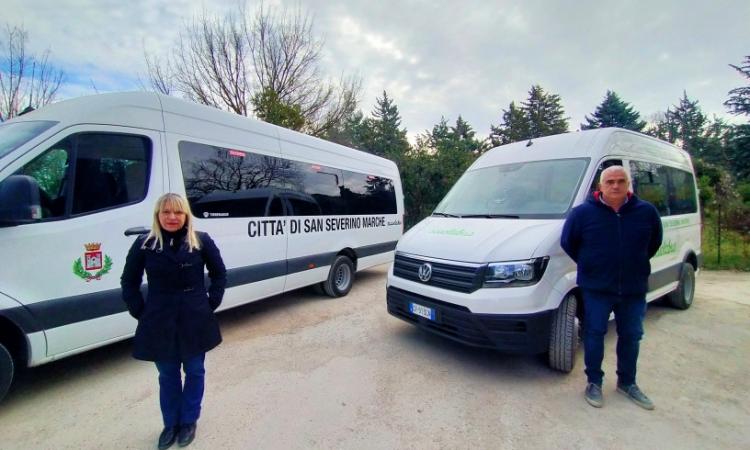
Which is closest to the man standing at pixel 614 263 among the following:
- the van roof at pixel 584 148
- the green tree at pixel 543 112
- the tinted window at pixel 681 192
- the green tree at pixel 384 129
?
the van roof at pixel 584 148

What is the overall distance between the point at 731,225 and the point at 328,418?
11402mm

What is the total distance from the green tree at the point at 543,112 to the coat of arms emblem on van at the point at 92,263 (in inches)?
1429

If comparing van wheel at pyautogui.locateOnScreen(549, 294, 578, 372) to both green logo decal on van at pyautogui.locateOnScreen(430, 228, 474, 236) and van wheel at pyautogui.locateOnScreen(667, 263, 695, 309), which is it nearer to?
green logo decal on van at pyautogui.locateOnScreen(430, 228, 474, 236)

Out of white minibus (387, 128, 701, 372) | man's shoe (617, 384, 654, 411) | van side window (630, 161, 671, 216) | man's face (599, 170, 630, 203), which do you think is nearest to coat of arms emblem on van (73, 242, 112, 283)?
white minibus (387, 128, 701, 372)

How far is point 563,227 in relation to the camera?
9.95 feet

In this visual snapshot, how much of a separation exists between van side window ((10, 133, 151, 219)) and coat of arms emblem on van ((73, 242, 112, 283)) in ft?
1.05

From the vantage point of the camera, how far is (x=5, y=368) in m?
2.63

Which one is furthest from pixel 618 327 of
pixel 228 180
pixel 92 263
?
pixel 92 263

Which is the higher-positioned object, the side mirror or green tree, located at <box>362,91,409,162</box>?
green tree, located at <box>362,91,409,162</box>

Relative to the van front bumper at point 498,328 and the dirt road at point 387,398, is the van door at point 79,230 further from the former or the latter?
the van front bumper at point 498,328

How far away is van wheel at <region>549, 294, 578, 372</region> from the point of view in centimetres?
320

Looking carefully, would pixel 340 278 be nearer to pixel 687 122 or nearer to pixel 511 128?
pixel 511 128

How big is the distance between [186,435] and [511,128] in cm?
3662

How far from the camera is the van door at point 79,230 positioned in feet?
8.80
